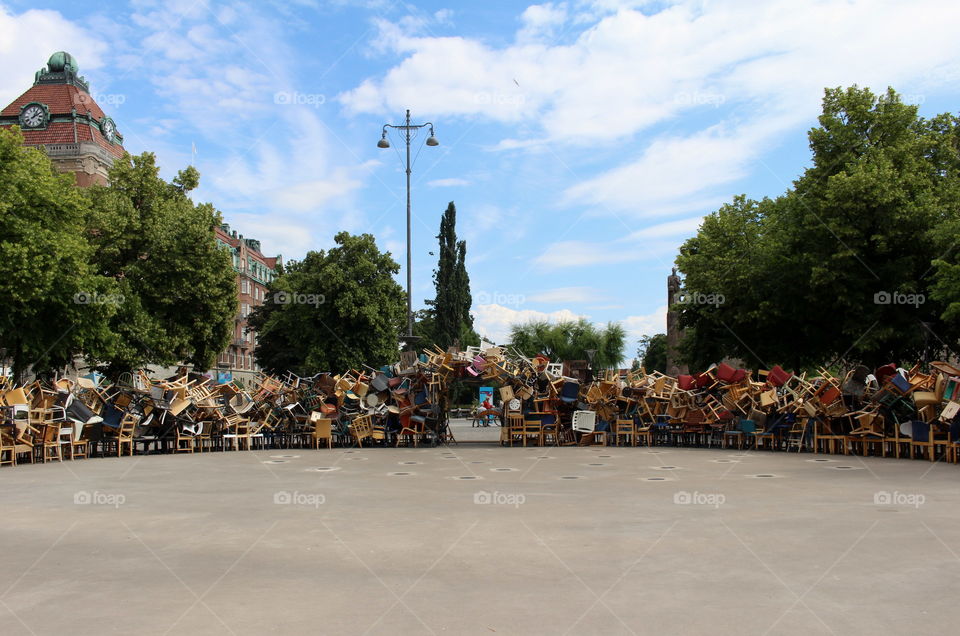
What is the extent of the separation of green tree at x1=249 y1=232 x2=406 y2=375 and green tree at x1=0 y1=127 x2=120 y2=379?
16.0 metres

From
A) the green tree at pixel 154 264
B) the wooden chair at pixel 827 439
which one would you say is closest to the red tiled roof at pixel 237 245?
the green tree at pixel 154 264

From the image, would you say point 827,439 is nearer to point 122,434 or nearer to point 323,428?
point 323,428

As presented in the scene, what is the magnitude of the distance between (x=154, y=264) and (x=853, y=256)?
85.2 ft

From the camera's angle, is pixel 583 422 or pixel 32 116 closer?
pixel 583 422

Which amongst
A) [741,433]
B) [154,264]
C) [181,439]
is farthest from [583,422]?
[154,264]

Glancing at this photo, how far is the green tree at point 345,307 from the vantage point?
41.4m

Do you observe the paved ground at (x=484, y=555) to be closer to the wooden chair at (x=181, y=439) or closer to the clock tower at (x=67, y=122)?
the wooden chair at (x=181, y=439)

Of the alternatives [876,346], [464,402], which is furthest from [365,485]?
[464,402]

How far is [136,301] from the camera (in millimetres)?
29500

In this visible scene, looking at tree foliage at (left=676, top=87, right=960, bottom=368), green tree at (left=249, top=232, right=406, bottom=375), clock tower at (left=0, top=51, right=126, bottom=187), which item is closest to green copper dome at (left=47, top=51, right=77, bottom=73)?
clock tower at (left=0, top=51, right=126, bottom=187)

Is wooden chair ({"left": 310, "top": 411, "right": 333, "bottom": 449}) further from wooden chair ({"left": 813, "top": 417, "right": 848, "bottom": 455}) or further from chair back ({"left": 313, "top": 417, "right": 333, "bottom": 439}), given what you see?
wooden chair ({"left": 813, "top": 417, "right": 848, "bottom": 455})

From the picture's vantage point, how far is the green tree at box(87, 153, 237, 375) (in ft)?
97.7

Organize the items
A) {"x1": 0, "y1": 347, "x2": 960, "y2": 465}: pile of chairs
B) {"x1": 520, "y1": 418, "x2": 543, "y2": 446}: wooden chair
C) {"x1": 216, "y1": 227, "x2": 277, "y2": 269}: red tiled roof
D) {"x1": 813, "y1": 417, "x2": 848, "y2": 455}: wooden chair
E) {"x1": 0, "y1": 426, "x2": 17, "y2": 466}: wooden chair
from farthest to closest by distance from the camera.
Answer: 1. {"x1": 216, "y1": 227, "x2": 277, "y2": 269}: red tiled roof
2. {"x1": 520, "y1": 418, "x2": 543, "y2": 446}: wooden chair
3. {"x1": 813, "y1": 417, "x2": 848, "y2": 455}: wooden chair
4. {"x1": 0, "y1": 347, "x2": 960, "y2": 465}: pile of chairs
5. {"x1": 0, "y1": 426, "x2": 17, "y2": 466}: wooden chair

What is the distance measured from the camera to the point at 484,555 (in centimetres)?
742
